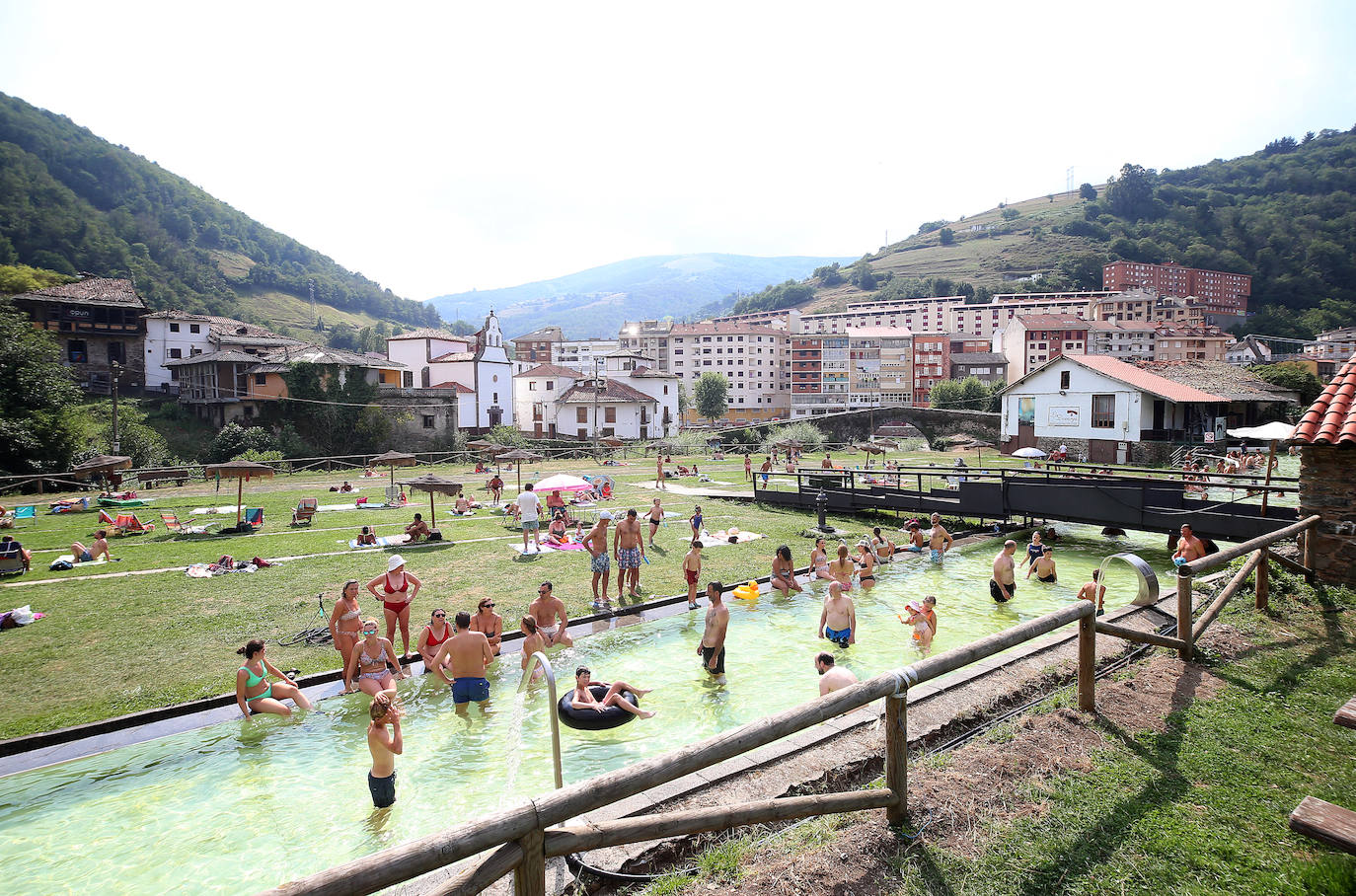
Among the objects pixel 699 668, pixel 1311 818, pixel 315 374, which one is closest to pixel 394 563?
pixel 699 668

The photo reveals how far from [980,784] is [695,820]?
2.28 meters

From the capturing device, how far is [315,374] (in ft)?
146

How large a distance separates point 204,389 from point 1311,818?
191ft

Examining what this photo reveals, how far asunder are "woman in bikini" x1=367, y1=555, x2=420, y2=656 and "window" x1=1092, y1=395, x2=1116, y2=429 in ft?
126

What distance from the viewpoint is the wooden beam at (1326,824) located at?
2752mm

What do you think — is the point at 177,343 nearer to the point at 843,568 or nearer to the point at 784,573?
the point at 784,573

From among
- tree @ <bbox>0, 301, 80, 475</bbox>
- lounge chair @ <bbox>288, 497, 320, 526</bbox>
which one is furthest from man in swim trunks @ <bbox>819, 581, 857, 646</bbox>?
tree @ <bbox>0, 301, 80, 475</bbox>

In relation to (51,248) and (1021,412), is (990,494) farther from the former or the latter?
(51,248)

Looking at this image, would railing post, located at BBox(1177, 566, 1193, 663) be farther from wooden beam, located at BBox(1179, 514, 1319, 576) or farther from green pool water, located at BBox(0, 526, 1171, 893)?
green pool water, located at BBox(0, 526, 1171, 893)

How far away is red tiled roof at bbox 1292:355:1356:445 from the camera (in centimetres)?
799

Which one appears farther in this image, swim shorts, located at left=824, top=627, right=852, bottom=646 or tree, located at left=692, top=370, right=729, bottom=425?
tree, located at left=692, top=370, right=729, bottom=425

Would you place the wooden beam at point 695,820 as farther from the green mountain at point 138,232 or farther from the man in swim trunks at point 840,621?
the green mountain at point 138,232

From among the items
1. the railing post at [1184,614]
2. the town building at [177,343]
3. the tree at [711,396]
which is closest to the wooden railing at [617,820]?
the railing post at [1184,614]

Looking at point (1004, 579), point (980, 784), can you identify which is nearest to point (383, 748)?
point (980, 784)
